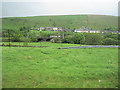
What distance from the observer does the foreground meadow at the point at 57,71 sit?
8.62 meters

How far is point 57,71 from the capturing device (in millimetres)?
10234

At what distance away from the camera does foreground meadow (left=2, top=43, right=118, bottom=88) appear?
8.62 metres

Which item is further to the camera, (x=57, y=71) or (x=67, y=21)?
(x=67, y=21)

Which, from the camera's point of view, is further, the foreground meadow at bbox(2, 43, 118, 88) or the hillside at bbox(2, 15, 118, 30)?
the hillside at bbox(2, 15, 118, 30)

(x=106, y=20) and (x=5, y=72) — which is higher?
(x=106, y=20)

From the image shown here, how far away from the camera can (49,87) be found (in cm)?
818

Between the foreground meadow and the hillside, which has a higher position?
the hillside

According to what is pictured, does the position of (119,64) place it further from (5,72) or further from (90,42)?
(90,42)

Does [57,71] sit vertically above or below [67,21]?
below

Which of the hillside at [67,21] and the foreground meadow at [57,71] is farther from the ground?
the hillside at [67,21]

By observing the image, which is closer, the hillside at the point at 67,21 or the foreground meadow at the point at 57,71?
the foreground meadow at the point at 57,71

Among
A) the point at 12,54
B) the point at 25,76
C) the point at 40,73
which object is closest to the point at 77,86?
the point at 40,73

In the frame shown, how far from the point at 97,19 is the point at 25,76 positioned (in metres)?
142

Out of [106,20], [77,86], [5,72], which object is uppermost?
[106,20]
